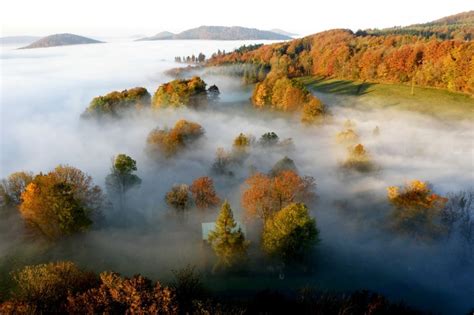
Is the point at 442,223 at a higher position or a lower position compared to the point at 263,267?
higher

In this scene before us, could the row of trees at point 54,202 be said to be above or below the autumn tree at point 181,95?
below

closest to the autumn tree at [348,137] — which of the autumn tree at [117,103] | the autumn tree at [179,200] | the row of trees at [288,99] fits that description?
the row of trees at [288,99]

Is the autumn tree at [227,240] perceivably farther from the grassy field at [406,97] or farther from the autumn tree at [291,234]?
the grassy field at [406,97]

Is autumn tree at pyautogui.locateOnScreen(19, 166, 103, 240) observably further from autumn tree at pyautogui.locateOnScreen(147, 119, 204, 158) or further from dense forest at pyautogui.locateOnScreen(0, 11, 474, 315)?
autumn tree at pyautogui.locateOnScreen(147, 119, 204, 158)

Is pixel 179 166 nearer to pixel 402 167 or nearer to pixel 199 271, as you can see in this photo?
pixel 199 271

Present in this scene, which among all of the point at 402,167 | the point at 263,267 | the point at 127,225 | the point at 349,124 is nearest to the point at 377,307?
the point at 263,267

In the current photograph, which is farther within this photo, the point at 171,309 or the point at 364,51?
the point at 364,51

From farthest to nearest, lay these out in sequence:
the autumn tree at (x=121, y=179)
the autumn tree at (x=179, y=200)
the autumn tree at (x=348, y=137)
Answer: the autumn tree at (x=348, y=137), the autumn tree at (x=121, y=179), the autumn tree at (x=179, y=200)
